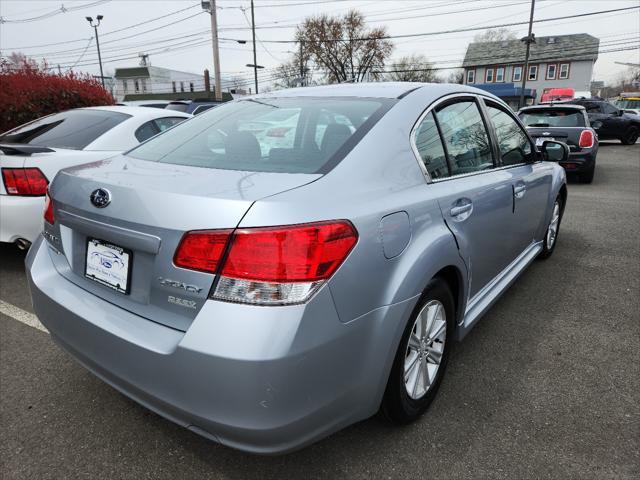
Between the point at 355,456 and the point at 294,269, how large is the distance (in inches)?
39.8

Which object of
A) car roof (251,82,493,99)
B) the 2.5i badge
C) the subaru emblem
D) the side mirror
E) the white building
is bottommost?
the 2.5i badge

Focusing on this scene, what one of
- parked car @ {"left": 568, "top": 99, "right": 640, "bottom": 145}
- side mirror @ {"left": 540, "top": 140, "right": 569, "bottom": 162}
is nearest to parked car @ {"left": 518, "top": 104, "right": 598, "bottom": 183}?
side mirror @ {"left": 540, "top": 140, "right": 569, "bottom": 162}

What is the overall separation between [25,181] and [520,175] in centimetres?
367

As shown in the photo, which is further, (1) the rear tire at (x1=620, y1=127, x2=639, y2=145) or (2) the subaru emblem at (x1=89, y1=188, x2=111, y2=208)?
(1) the rear tire at (x1=620, y1=127, x2=639, y2=145)

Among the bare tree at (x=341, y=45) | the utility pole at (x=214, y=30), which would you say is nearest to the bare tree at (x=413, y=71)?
the bare tree at (x=341, y=45)

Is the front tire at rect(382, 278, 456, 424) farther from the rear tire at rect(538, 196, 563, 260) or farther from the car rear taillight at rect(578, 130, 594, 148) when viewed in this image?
the car rear taillight at rect(578, 130, 594, 148)

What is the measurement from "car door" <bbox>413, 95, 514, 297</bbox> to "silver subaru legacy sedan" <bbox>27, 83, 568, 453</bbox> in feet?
0.05

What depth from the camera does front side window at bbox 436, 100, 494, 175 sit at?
2373mm

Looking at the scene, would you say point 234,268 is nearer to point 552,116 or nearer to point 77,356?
point 77,356

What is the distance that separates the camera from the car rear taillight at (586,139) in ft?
28.9

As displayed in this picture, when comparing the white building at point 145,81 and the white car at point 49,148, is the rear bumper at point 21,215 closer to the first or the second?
the white car at point 49,148

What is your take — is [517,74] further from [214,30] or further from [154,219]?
[154,219]

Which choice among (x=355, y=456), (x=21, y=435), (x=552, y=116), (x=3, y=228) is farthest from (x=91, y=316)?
(x=552, y=116)

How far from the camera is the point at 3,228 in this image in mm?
3656
